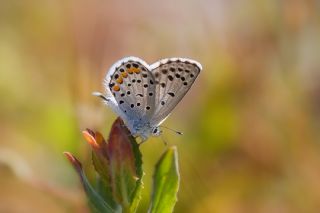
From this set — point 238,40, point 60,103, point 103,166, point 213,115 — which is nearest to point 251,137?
point 213,115

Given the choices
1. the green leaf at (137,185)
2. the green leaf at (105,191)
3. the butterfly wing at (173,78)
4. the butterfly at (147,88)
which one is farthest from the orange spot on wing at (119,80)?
the green leaf at (105,191)

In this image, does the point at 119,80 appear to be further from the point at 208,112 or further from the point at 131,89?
the point at 208,112

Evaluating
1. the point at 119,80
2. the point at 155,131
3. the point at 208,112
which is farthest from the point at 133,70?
the point at 208,112

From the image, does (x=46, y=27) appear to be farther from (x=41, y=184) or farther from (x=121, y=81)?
(x=121, y=81)

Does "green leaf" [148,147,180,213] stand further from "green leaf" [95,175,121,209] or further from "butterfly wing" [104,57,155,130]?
"butterfly wing" [104,57,155,130]

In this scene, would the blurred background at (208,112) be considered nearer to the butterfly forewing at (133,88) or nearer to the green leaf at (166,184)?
the butterfly forewing at (133,88)

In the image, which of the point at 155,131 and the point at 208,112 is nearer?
the point at 155,131
